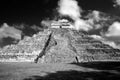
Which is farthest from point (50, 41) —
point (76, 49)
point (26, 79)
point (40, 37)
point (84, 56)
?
point (26, 79)

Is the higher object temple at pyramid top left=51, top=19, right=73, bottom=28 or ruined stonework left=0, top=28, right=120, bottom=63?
temple at pyramid top left=51, top=19, right=73, bottom=28

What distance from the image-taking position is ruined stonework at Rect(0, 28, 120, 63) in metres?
44.1

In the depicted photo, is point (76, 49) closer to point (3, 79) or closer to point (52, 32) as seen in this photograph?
point (52, 32)

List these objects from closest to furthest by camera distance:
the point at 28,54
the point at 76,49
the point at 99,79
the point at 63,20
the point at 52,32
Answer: the point at 99,79, the point at 76,49, the point at 28,54, the point at 52,32, the point at 63,20

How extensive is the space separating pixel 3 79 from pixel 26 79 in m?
2.29

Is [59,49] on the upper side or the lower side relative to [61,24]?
lower

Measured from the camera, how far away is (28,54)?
5309 centimetres

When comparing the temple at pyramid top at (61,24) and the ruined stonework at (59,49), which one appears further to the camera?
the temple at pyramid top at (61,24)

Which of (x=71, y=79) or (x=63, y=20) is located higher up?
(x=63, y=20)

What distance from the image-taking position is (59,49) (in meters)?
47.9

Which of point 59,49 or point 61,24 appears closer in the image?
point 59,49

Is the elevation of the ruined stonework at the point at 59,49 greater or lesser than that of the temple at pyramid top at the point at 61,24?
lesser

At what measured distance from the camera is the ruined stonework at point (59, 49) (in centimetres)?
4405

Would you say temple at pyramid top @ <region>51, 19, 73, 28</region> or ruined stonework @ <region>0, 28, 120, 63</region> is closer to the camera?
ruined stonework @ <region>0, 28, 120, 63</region>
